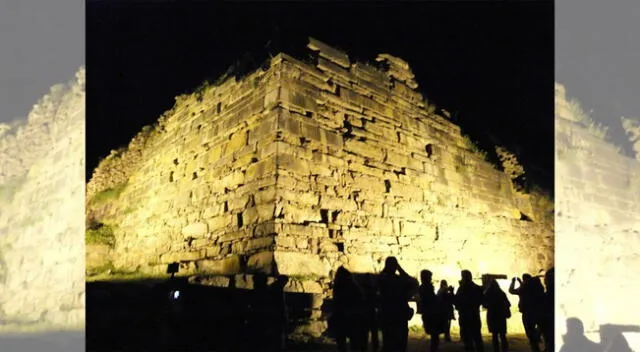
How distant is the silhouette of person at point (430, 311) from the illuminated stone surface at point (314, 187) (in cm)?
27

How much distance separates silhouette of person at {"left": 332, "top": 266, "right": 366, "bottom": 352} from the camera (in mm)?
7289

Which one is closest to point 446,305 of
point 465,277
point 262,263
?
point 465,277

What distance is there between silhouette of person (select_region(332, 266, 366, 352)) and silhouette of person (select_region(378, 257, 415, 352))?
264 mm

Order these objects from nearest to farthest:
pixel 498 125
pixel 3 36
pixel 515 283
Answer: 1. pixel 3 36
2. pixel 515 283
3. pixel 498 125

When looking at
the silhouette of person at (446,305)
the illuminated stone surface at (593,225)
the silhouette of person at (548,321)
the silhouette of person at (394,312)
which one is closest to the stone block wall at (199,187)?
the silhouette of person at (394,312)

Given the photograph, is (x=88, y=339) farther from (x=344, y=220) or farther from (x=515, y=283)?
(x=515, y=283)

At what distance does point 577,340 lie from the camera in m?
8.94

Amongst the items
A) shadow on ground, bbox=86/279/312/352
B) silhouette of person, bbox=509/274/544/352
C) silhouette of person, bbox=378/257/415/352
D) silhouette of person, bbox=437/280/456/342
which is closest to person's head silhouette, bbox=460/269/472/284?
silhouette of person, bbox=437/280/456/342

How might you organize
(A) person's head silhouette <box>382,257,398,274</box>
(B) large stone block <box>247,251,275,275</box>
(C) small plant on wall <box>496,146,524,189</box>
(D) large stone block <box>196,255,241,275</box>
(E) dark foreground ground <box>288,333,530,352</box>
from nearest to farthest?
(B) large stone block <box>247,251,275,275</box>, (E) dark foreground ground <box>288,333,530,352</box>, (D) large stone block <box>196,255,241,275</box>, (A) person's head silhouette <box>382,257,398,274</box>, (C) small plant on wall <box>496,146,524,189</box>

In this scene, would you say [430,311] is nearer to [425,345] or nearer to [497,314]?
[425,345]

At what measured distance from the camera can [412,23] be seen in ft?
27.9

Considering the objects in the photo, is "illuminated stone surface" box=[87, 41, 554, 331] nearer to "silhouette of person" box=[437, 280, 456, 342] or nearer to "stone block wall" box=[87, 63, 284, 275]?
"stone block wall" box=[87, 63, 284, 275]

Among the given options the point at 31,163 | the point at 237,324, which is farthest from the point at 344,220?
the point at 31,163

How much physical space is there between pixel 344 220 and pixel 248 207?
1.08 meters
